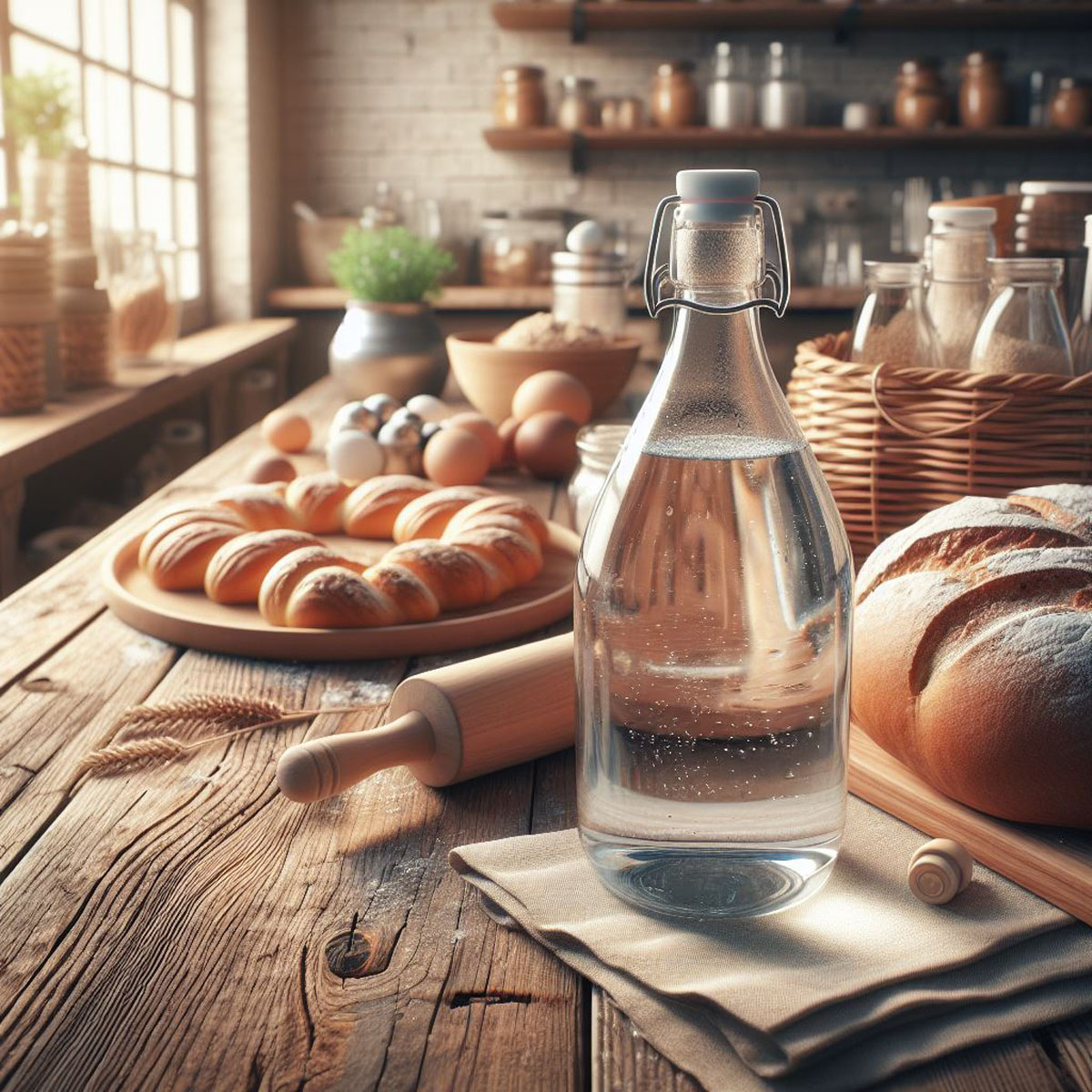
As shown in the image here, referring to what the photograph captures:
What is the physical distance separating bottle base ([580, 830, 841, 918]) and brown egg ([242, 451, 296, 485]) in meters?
0.96

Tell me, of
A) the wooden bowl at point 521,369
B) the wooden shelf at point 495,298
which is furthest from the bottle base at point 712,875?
the wooden shelf at point 495,298

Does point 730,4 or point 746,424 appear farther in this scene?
point 730,4

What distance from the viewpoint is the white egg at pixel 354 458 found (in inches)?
58.6

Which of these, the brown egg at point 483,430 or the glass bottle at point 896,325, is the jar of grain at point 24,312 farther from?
the glass bottle at point 896,325

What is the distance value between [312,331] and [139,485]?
71.7 inches

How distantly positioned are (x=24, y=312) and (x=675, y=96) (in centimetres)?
300

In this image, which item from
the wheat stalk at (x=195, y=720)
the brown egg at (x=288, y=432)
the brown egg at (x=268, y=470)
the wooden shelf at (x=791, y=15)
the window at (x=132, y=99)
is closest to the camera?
the wheat stalk at (x=195, y=720)

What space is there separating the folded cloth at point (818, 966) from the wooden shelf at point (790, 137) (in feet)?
13.2

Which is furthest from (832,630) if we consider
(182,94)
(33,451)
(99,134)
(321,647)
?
(182,94)

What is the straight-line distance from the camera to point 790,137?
431cm

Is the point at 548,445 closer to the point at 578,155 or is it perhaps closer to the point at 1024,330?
the point at 1024,330

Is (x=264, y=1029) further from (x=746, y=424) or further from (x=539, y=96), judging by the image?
(x=539, y=96)

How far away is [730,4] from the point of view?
4.18m

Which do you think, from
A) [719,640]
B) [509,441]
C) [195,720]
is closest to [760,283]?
[719,640]
